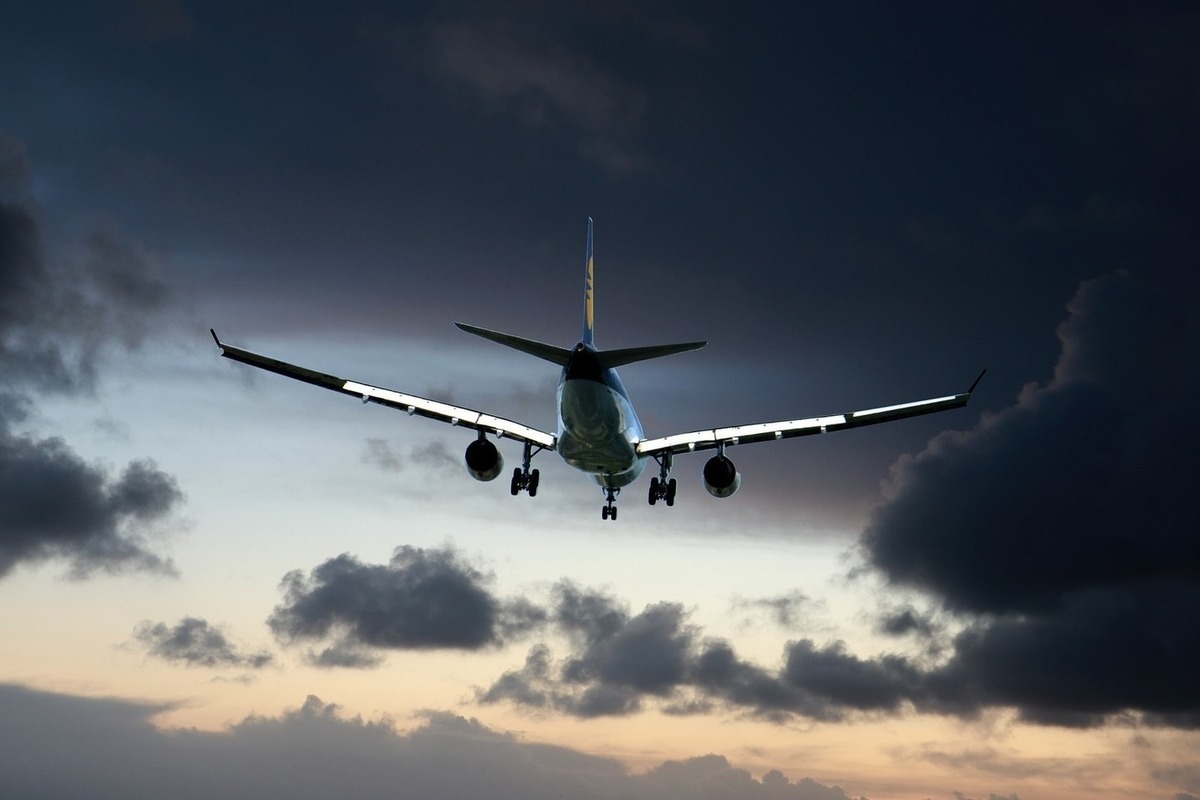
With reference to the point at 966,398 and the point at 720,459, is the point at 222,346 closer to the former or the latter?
the point at 720,459

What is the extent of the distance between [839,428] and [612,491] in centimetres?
1313

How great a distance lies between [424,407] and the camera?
65.2m

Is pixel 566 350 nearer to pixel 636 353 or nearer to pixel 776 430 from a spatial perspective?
pixel 636 353

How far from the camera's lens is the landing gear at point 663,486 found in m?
70.5

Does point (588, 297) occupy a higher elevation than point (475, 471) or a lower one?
higher

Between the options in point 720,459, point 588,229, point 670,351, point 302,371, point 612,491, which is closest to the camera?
point 670,351

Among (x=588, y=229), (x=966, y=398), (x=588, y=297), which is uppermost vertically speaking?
(x=588, y=229)

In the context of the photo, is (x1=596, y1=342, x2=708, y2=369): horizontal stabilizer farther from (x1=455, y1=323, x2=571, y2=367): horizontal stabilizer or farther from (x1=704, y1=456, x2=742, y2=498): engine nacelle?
(x1=704, y1=456, x2=742, y2=498): engine nacelle

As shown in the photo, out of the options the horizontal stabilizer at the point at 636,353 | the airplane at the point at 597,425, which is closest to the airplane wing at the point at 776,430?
the airplane at the point at 597,425

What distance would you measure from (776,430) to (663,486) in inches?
284

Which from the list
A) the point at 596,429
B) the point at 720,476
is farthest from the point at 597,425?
the point at 720,476

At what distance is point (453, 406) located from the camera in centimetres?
6525

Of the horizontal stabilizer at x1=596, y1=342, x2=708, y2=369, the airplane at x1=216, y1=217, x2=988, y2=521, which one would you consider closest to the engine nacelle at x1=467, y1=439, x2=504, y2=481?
the airplane at x1=216, y1=217, x2=988, y2=521

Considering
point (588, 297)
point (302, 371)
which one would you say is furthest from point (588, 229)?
point (302, 371)
